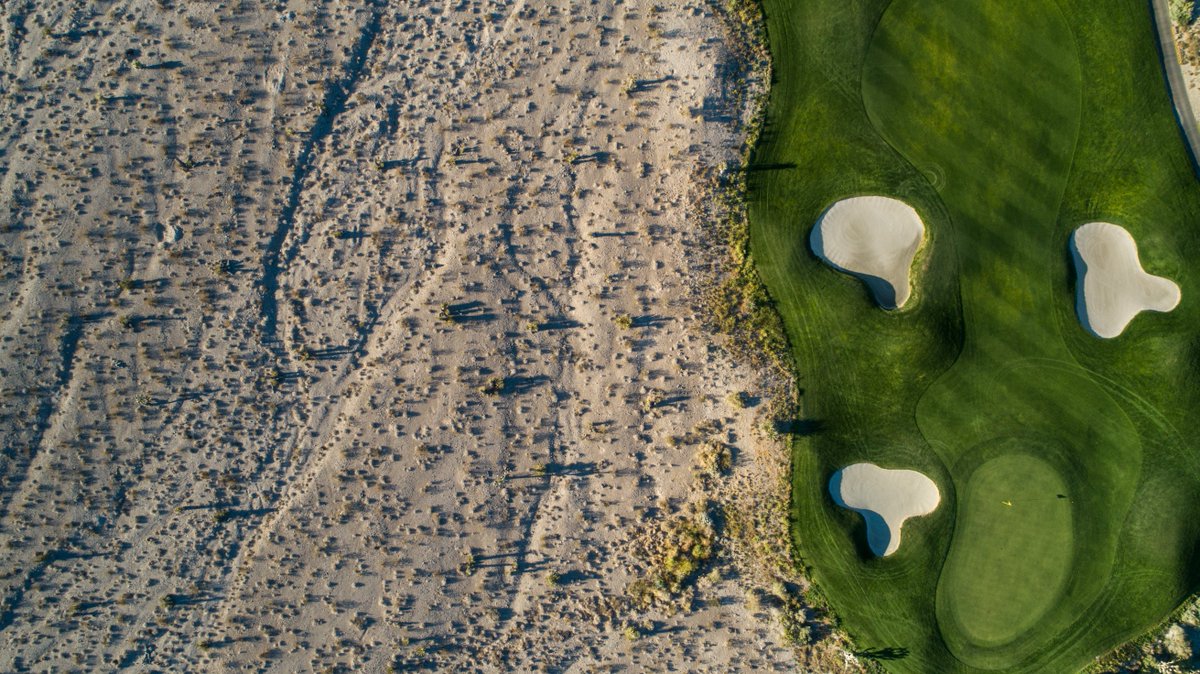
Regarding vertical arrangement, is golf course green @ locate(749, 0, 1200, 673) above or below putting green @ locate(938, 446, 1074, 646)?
above

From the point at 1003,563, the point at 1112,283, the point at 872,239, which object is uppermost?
the point at 872,239

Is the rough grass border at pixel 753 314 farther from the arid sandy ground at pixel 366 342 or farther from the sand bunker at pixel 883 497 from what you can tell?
the sand bunker at pixel 883 497

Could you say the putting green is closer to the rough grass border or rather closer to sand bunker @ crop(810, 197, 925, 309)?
the rough grass border

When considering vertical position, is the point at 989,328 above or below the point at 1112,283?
below

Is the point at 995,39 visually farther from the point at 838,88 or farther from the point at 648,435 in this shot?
the point at 648,435

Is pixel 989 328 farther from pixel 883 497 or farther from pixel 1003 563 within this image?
pixel 1003 563

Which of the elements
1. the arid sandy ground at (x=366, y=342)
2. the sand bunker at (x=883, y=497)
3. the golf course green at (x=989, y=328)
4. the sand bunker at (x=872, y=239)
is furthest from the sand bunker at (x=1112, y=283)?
the arid sandy ground at (x=366, y=342)

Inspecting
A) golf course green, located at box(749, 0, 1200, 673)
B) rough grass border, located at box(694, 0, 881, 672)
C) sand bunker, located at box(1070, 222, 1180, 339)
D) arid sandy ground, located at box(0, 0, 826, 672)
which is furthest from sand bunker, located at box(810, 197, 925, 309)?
sand bunker, located at box(1070, 222, 1180, 339)

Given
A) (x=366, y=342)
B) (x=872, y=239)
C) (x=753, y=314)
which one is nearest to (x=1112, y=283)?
(x=872, y=239)
